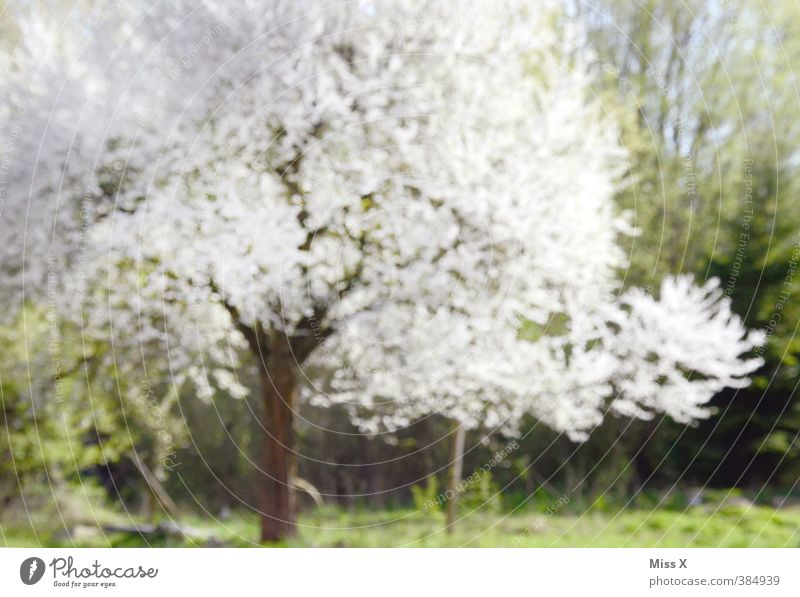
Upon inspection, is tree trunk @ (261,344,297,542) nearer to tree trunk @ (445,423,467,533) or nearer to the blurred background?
the blurred background

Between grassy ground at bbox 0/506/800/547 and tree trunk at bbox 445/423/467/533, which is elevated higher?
tree trunk at bbox 445/423/467/533

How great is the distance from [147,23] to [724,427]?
615 cm

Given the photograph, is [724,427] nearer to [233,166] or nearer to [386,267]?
[386,267]

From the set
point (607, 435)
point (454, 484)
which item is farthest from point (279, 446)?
point (607, 435)

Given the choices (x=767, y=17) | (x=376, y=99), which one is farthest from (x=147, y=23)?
(x=767, y=17)
